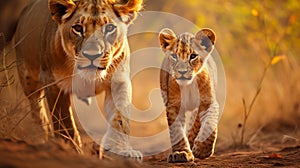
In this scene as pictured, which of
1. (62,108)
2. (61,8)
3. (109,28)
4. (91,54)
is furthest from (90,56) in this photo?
(62,108)

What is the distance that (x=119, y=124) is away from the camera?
483cm

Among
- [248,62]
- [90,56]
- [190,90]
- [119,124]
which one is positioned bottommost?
[119,124]

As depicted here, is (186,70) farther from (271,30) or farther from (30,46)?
(271,30)

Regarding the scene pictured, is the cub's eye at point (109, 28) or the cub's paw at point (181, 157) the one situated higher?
the cub's eye at point (109, 28)

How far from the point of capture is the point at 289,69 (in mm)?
8492

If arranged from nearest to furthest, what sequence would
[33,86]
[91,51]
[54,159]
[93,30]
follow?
[54,159] → [91,51] → [93,30] → [33,86]

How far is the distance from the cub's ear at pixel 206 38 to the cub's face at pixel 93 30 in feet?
2.12

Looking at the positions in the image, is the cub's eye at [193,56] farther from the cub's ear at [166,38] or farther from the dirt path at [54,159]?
the dirt path at [54,159]

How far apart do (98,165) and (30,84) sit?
3.08 metres

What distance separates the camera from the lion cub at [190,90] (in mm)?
4957

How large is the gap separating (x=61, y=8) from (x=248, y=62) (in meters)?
7.23

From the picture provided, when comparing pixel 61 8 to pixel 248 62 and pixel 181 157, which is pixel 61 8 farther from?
pixel 248 62

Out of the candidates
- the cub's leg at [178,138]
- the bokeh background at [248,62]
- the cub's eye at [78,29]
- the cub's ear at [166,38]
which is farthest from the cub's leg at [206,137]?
the cub's eye at [78,29]

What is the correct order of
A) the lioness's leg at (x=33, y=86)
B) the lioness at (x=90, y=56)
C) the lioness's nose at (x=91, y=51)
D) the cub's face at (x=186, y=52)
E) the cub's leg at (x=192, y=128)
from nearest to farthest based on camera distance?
the lioness's nose at (x=91, y=51) < the lioness at (x=90, y=56) < the cub's face at (x=186, y=52) < the cub's leg at (x=192, y=128) < the lioness's leg at (x=33, y=86)
